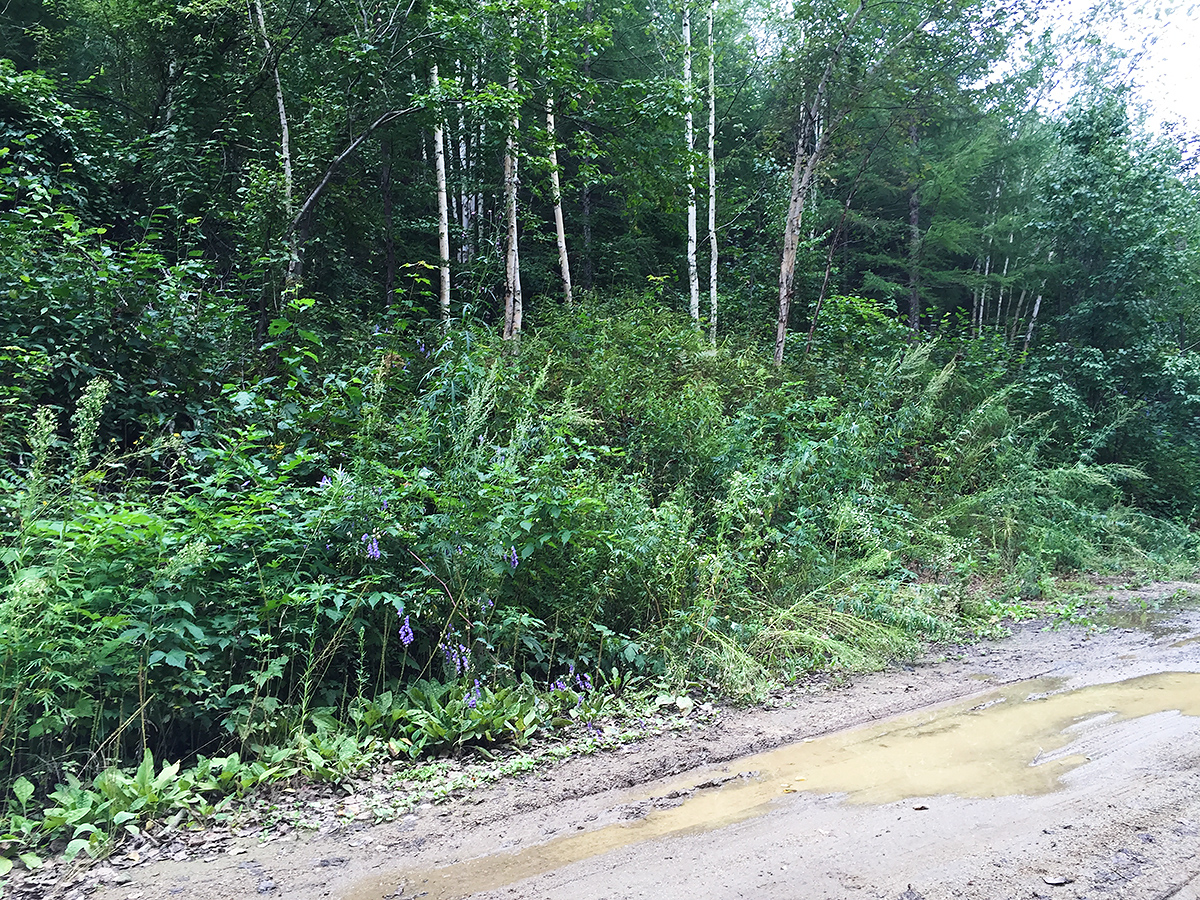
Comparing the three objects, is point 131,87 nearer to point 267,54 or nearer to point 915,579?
point 267,54

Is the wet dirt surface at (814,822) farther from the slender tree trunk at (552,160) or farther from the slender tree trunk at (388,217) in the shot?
the slender tree trunk at (388,217)

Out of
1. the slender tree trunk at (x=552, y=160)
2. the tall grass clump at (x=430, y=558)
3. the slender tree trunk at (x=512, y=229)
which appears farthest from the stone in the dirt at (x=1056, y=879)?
the slender tree trunk at (x=552, y=160)

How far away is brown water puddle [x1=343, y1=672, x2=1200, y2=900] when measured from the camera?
8.34 feet

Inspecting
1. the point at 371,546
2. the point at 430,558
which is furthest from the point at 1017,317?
the point at 371,546

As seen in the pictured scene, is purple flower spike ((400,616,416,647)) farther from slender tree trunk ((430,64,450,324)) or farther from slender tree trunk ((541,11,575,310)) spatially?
slender tree trunk ((541,11,575,310))

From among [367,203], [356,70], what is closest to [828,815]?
[356,70]

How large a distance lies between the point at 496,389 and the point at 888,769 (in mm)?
3964

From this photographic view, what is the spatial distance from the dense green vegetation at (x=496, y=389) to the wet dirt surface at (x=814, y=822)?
1.75ft

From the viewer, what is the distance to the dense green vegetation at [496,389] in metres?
3.27

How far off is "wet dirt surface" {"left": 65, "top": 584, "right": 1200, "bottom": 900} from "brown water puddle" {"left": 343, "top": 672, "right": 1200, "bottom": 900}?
0.01m

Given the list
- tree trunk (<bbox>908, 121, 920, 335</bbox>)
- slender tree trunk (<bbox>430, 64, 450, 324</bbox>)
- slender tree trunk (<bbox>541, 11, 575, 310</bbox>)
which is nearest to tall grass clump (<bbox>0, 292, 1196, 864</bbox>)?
slender tree trunk (<bbox>430, 64, 450, 324</bbox>)

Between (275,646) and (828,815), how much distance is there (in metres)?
2.73

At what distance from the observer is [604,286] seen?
52.6ft

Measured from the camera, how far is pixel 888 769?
11.0 feet
